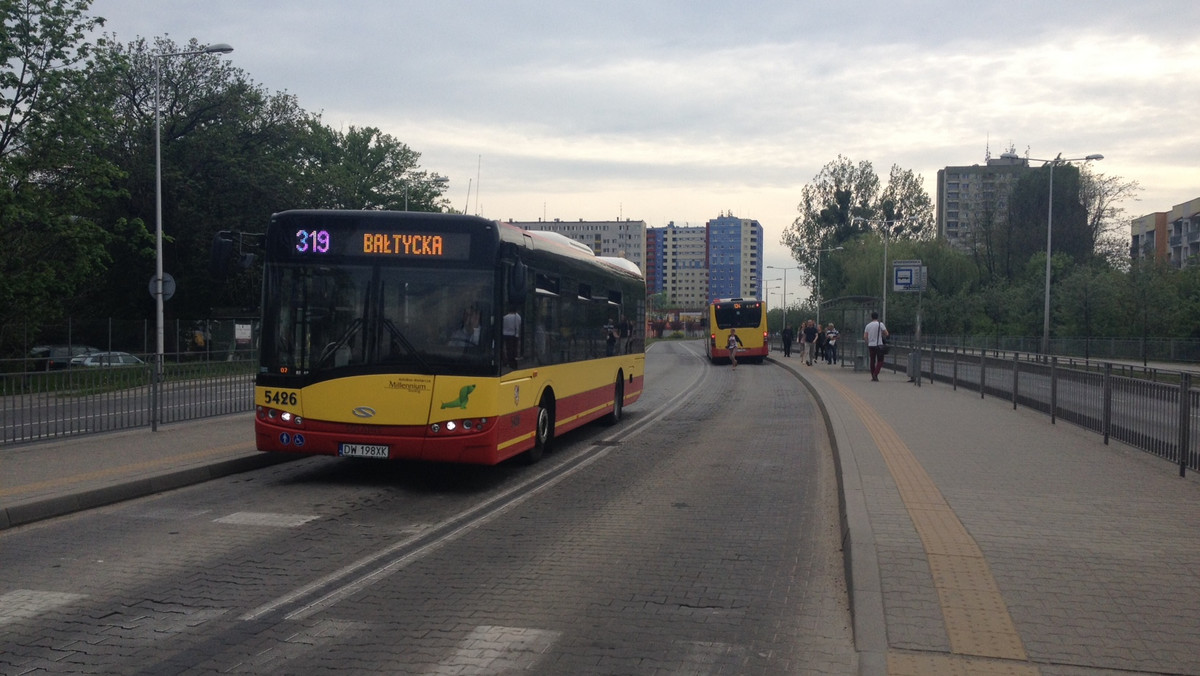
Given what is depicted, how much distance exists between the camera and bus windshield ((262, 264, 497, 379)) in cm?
1019

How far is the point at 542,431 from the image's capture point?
41.0 feet

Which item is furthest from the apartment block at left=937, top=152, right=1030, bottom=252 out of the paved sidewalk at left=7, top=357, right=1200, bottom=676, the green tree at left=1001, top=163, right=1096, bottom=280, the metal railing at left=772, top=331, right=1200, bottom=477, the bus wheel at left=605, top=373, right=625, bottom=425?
the paved sidewalk at left=7, top=357, right=1200, bottom=676

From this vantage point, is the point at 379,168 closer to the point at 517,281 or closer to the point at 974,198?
the point at 517,281

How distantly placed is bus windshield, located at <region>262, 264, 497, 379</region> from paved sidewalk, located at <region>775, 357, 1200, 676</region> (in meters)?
4.09

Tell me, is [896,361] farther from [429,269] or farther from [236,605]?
[236,605]

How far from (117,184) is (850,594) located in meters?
40.4

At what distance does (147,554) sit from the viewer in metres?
7.38

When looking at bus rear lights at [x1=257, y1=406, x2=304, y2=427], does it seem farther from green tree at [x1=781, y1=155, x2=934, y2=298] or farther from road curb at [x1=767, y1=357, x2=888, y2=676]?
green tree at [x1=781, y1=155, x2=934, y2=298]

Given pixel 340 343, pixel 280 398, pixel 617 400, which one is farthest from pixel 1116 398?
pixel 280 398

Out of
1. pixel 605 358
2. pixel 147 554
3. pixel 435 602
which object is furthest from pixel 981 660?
pixel 605 358

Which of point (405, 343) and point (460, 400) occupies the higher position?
point (405, 343)

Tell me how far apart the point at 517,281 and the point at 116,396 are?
21.6ft

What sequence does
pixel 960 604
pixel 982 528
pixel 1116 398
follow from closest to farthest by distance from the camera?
pixel 960 604, pixel 982 528, pixel 1116 398

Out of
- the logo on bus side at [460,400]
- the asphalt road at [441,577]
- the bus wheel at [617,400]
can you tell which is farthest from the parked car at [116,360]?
the bus wheel at [617,400]
